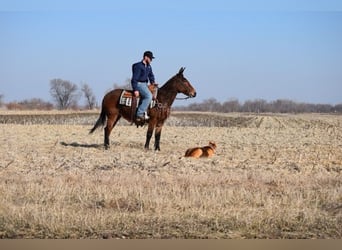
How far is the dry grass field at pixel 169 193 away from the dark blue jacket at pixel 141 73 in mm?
1094

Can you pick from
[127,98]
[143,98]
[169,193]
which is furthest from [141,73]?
Result: [169,193]

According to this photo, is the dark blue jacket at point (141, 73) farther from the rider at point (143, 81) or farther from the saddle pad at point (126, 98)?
the saddle pad at point (126, 98)

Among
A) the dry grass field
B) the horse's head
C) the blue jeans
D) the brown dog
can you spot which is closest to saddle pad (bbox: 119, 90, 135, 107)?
the blue jeans

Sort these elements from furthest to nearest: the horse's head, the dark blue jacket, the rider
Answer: the horse's head < the dark blue jacket < the rider

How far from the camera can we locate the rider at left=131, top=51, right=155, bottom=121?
685cm

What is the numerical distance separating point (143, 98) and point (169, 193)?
3587 mm

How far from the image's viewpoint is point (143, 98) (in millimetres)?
8969

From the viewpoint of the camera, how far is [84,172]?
6816 millimetres

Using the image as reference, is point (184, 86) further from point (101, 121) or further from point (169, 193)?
point (169, 193)

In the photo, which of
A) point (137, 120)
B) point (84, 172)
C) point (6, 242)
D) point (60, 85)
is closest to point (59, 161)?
point (84, 172)

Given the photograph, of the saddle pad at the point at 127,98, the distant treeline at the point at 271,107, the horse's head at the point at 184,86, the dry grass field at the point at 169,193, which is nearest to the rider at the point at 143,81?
the saddle pad at the point at 127,98

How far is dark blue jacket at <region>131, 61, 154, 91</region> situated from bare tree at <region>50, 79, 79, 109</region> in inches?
70.3

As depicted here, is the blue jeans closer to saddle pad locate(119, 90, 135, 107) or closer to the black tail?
saddle pad locate(119, 90, 135, 107)

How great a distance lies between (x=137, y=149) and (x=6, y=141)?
2.32m
